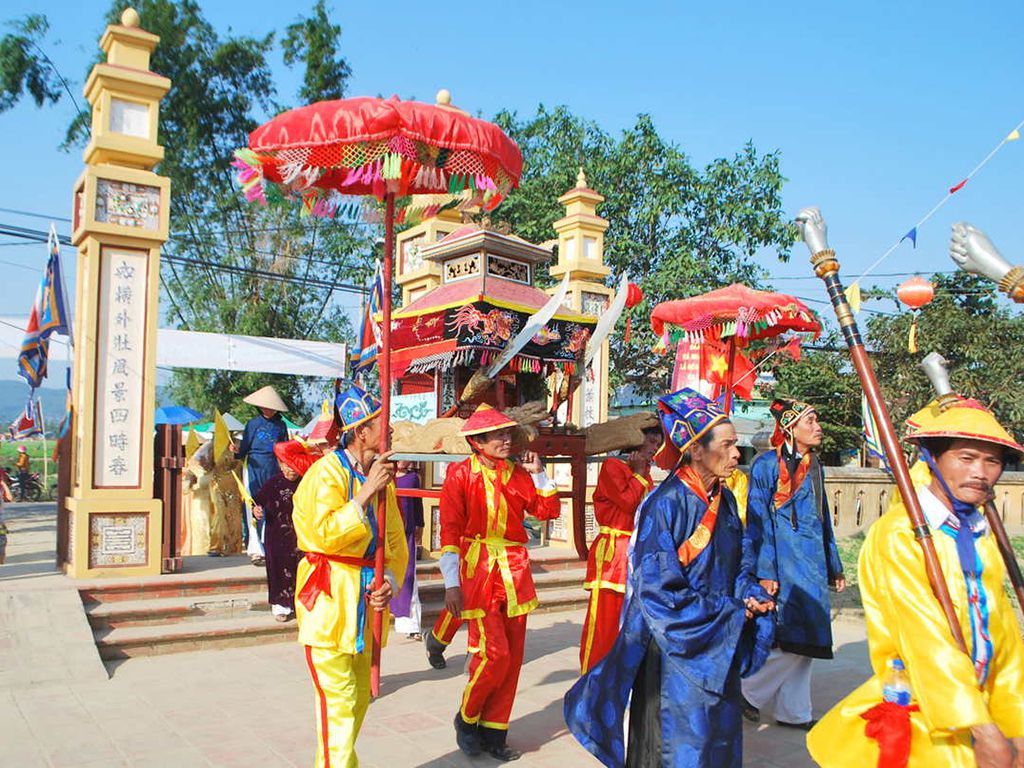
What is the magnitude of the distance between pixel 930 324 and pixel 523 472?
14.4m

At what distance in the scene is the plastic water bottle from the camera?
104 inches

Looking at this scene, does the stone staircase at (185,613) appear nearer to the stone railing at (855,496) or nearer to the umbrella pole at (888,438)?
the umbrella pole at (888,438)

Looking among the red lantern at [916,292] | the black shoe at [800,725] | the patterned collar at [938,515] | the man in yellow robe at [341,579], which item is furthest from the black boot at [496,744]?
the red lantern at [916,292]

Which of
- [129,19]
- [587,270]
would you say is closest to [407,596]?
[587,270]

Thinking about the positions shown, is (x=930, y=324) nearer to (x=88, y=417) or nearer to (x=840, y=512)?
(x=840, y=512)

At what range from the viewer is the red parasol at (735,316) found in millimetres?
6848

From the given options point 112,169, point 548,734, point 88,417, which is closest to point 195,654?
point 88,417

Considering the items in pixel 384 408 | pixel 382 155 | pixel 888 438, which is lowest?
pixel 888 438

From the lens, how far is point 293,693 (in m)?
5.70

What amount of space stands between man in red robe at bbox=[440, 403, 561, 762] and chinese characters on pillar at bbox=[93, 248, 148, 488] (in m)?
4.15

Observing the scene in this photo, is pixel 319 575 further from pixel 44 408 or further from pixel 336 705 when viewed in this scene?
pixel 44 408

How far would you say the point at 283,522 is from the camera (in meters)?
7.08

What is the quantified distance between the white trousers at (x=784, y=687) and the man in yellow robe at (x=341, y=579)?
8.43 ft

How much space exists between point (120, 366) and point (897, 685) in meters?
7.02
